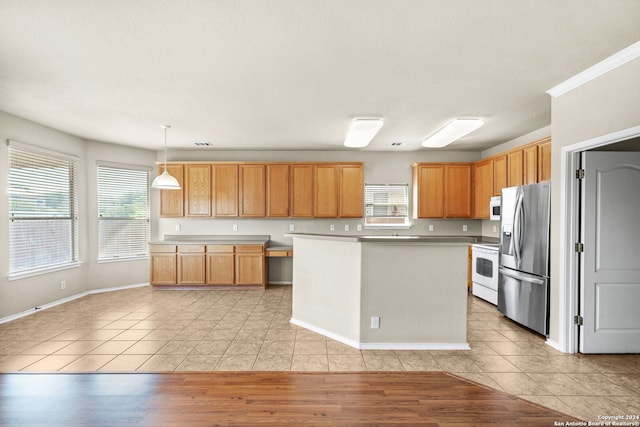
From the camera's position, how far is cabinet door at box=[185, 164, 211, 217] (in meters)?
5.96

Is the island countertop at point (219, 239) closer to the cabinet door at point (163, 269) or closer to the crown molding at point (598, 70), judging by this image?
the cabinet door at point (163, 269)

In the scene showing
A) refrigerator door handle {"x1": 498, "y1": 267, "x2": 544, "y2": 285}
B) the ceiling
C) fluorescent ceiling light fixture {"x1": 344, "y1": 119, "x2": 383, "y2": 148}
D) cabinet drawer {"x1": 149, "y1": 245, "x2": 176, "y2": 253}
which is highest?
the ceiling

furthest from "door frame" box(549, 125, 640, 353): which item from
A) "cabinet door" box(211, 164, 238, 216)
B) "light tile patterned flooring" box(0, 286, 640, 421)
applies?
"cabinet door" box(211, 164, 238, 216)

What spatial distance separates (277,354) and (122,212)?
15.0 ft

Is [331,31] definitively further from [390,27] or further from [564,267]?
[564,267]

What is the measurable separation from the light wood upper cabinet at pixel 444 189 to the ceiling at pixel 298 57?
5.33 ft

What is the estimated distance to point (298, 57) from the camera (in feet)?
8.45

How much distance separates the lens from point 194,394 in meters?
2.38

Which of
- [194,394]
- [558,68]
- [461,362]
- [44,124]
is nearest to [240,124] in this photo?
[44,124]

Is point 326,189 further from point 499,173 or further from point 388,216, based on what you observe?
point 499,173

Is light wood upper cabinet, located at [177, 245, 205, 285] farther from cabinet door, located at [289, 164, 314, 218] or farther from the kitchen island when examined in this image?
the kitchen island

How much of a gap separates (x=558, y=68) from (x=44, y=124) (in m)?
6.52

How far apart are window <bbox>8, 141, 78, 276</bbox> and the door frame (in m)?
6.77

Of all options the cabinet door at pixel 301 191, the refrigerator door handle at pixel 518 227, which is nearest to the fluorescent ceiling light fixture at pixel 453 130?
the refrigerator door handle at pixel 518 227
